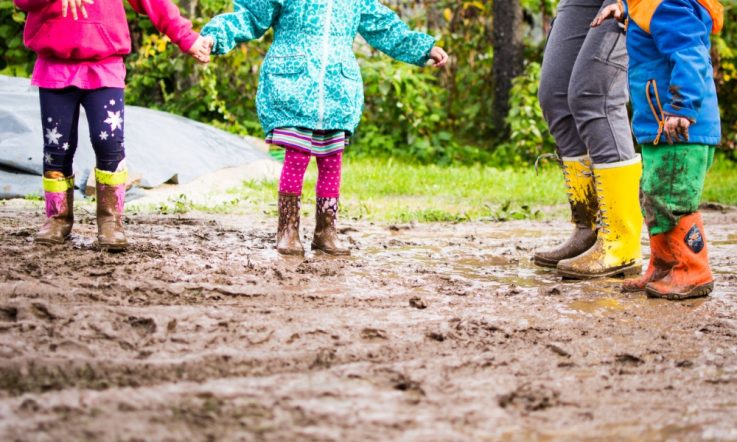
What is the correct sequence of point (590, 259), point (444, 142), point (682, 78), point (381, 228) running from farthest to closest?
point (444, 142), point (381, 228), point (590, 259), point (682, 78)

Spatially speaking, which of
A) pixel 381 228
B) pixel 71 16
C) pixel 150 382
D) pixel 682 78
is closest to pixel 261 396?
pixel 150 382

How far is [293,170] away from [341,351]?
1.86 m

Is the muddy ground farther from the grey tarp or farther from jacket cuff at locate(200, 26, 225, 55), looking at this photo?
the grey tarp

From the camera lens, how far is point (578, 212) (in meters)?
4.23

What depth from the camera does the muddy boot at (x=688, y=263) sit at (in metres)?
3.46

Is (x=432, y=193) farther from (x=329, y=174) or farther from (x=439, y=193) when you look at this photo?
(x=329, y=174)

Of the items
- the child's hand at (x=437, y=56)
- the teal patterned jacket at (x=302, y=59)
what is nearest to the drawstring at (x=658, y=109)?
the child's hand at (x=437, y=56)

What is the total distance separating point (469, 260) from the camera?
4324 mm

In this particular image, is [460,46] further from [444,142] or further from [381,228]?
[381,228]

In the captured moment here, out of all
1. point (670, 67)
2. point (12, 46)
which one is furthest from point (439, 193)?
point (12, 46)

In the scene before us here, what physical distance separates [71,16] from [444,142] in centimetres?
623

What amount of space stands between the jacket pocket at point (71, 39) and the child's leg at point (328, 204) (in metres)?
1.15

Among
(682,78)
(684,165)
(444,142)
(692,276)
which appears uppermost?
(682,78)

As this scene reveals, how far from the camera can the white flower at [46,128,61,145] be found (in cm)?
418
